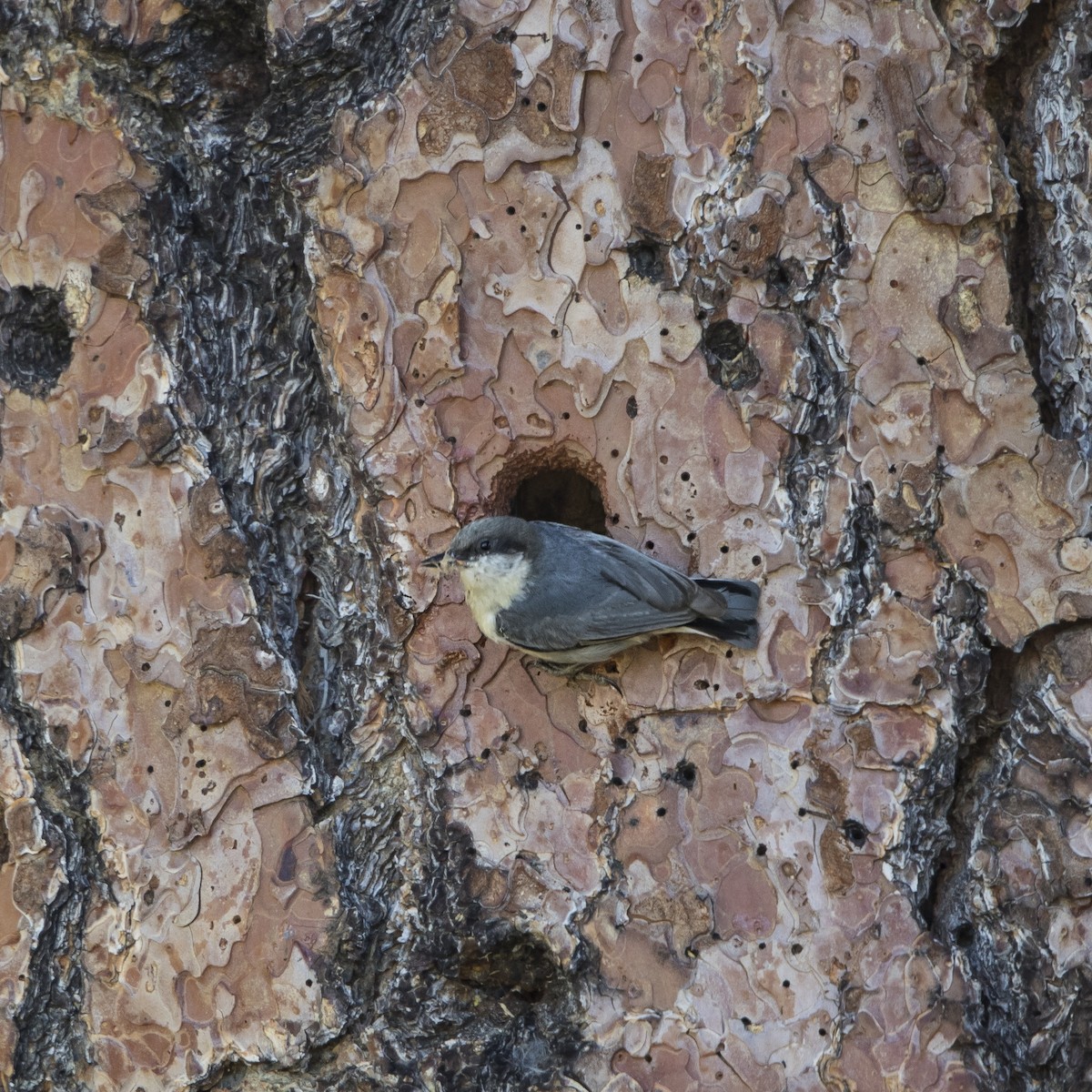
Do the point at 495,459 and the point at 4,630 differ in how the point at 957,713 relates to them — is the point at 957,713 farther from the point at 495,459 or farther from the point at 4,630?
the point at 4,630

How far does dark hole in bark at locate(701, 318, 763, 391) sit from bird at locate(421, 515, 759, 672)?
1.30 feet

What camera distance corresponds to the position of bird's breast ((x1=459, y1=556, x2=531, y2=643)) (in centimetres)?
251

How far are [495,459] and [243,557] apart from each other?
1.89ft

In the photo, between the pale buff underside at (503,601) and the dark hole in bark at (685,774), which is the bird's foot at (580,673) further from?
the dark hole in bark at (685,774)

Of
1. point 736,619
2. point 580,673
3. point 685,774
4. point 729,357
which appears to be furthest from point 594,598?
point 729,357

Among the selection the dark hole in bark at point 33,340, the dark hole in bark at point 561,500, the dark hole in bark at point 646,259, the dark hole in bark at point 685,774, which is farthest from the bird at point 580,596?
the dark hole in bark at point 33,340

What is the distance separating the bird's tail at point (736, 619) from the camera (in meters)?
2.46

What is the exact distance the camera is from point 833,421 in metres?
2.46

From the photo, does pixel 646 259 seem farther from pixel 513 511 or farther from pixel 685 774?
pixel 685 774

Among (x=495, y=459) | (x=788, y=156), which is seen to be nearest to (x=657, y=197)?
(x=788, y=156)

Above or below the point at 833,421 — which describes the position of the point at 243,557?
below

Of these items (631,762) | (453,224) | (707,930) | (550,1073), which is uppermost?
(453,224)

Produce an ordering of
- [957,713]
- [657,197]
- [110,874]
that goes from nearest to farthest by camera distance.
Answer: [957,713] < [657,197] < [110,874]

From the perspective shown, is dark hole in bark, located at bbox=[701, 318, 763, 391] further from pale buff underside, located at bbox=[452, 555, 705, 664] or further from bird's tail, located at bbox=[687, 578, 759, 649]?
pale buff underside, located at bbox=[452, 555, 705, 664]
